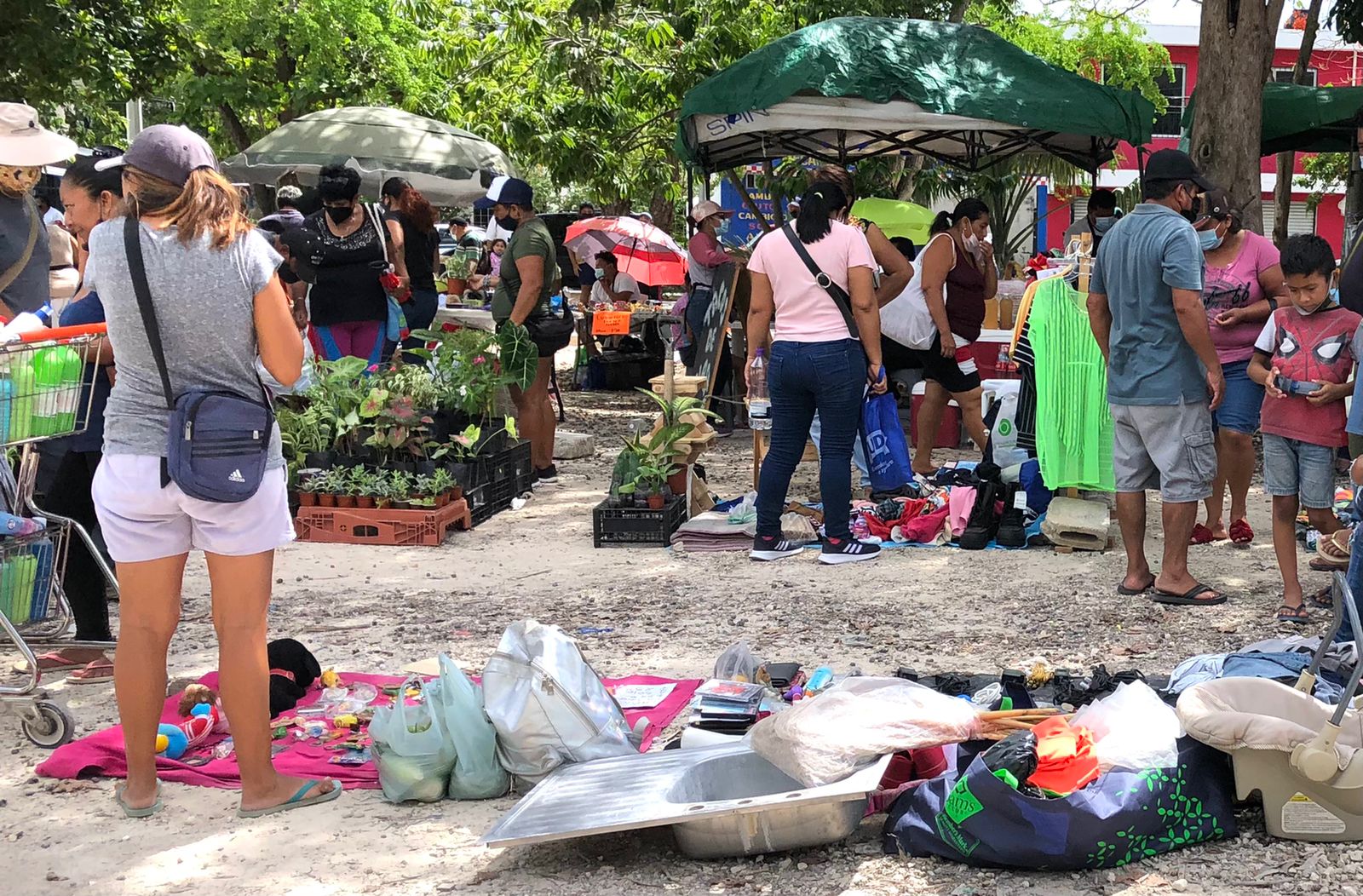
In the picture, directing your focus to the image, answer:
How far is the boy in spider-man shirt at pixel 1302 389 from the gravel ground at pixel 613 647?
19.5 inches

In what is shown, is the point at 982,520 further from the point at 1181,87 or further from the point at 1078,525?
the point at 1181,87

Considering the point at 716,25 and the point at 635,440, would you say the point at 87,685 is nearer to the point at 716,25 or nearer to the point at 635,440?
the point at 635,440

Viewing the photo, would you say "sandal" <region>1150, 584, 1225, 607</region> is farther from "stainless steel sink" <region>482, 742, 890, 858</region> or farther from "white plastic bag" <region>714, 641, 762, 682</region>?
"stainless steel sink" <region>482, 742, 890, 858</region>

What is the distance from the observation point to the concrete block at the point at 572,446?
10.7 meters

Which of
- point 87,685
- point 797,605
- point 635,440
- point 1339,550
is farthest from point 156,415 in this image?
point 1339,550

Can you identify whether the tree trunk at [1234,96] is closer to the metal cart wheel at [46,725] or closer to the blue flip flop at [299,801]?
the blue flip flop at [299,801]

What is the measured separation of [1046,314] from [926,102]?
209cm

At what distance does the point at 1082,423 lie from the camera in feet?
24.2

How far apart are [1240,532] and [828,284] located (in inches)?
103

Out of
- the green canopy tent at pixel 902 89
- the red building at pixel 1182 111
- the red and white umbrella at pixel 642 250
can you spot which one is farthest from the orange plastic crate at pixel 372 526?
the red building at pixel 1182 111

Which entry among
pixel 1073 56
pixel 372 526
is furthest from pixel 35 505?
pixel 1073 56

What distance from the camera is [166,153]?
3693 millimetres

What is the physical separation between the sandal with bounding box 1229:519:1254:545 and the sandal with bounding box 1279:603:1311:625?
54.9 inches

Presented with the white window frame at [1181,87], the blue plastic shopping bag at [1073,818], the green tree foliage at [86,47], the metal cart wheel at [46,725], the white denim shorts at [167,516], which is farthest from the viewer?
the white window frame at [1181,87]
